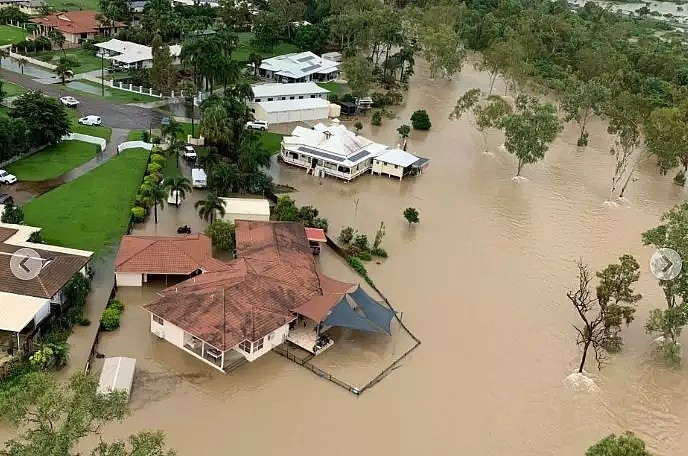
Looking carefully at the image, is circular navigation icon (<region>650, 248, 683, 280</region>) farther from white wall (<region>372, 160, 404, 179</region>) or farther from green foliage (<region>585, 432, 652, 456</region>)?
white wall (<region>372, 160, 404, 179</region>)

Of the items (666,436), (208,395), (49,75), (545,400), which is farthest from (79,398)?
(49,75)

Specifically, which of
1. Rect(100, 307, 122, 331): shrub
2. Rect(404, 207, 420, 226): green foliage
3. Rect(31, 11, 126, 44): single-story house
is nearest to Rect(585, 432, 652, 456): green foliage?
Rect(100, 307, 122, 331): shrub

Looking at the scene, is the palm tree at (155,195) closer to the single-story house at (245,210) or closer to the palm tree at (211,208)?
the palm tree at (211,208)

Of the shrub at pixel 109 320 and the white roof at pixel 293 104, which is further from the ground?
the white roof at pixel 293 104

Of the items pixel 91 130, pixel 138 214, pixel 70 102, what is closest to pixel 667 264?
pixel 138 214

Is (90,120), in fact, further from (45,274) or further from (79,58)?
(45,274)

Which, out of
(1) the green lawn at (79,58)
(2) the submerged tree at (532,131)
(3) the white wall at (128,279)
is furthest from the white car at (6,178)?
(2) the submerged tree at (532,131)
